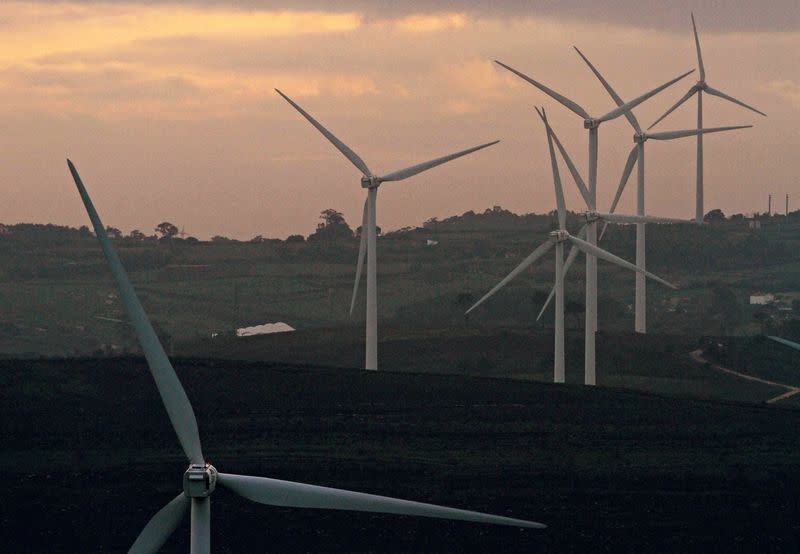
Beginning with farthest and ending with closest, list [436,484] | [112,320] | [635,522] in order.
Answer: [112,320], [436,484], [635,522]

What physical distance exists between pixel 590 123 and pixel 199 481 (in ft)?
228

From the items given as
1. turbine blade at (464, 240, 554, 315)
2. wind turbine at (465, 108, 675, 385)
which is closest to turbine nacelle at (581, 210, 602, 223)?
wind turbine at (465, 108, 675, 385)

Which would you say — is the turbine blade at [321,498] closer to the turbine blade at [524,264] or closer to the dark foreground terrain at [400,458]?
the dark foreground terrain at [400,458]

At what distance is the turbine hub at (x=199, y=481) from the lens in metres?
38.5

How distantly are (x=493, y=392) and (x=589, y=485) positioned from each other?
1782cm

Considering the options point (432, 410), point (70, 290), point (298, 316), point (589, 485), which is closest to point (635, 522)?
point (589, 485)

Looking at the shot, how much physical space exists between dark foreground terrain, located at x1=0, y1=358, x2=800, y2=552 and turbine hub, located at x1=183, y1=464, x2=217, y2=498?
84.6ft

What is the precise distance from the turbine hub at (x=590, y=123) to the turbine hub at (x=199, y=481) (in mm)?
69056

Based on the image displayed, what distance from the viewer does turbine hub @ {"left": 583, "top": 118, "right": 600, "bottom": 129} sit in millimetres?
105125

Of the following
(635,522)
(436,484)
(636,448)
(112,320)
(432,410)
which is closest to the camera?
(635,522)

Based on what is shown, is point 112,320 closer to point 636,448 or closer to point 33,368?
point 33,368

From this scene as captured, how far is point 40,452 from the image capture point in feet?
247

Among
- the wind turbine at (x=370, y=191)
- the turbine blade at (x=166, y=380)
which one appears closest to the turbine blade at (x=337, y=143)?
the wind turbine at (x=370, y=191)

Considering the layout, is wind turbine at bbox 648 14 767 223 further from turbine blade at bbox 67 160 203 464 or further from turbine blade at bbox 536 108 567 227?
turbine blade at bbox 67 160 203 464
